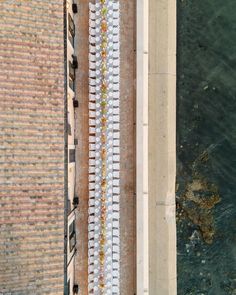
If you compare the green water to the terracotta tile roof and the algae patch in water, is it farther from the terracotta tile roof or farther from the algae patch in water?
the terracotta tile roof

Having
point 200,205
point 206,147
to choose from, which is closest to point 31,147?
point 206,147

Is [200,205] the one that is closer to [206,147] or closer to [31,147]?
[206,147]

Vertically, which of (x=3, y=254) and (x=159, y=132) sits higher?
(x=159, y=132)

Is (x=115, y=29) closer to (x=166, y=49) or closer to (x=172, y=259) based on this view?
(x=166, y=49)

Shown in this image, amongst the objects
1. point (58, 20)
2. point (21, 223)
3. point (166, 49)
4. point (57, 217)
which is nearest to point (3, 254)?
point (21, 223)

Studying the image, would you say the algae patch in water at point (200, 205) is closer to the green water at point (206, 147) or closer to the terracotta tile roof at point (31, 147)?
the green water at point (206, 147)

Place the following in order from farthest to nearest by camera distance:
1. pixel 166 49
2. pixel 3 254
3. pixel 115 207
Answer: pixel 166 49
pixel 115 207
pixel 3 254

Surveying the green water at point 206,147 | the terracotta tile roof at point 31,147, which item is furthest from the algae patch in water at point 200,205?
the terracotta tile roof at point 31,147
